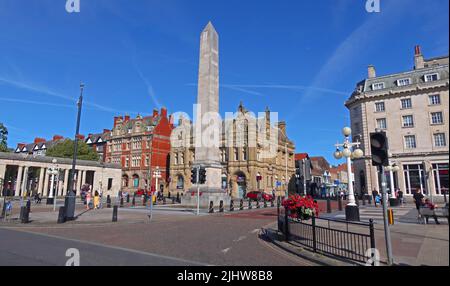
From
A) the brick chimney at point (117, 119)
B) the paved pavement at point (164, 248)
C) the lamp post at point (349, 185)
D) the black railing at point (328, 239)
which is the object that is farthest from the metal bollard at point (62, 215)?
the brick chimney at point (117, 119)

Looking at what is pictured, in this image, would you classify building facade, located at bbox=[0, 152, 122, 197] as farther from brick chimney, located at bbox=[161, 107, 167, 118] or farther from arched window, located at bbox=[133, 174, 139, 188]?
brick chimney, located at bbox=[161, 107, 167, 118]

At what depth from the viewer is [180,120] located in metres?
69.8

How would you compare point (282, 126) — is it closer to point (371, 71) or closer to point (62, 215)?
point (371, 71)

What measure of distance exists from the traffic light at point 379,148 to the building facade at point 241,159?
42.6 meters

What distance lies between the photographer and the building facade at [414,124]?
4.93 m

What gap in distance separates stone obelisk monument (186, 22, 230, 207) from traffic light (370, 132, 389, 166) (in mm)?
20834

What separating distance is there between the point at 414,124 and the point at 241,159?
4731 cm

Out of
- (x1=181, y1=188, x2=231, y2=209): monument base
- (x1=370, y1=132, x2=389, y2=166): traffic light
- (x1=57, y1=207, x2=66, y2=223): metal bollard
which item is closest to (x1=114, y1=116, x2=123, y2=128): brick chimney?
(x1=181, y1=188, x2=231, y2=209): monument base

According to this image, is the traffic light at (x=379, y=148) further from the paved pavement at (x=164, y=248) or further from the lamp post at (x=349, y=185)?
the lamp post at (x=349, y=185)

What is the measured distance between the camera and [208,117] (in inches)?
1088

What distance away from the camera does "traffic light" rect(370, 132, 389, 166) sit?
6.83 metres
